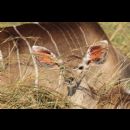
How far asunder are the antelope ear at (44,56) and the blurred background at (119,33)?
10.2 inches

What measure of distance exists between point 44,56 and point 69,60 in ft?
0.48

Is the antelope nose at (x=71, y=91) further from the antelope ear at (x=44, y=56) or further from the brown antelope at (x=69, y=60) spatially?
the antelope ear at (x=44, y=56)

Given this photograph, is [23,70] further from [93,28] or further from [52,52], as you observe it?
[93,28]

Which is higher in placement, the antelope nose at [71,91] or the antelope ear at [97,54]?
the antelope ear at [97,54]

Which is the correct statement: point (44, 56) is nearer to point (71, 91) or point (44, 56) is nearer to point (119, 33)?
point (71, 91)

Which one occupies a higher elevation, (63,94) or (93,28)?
(93,28)

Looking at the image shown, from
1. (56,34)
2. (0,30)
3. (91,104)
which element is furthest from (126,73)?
(0,30)

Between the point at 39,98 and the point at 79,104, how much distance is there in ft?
0.75

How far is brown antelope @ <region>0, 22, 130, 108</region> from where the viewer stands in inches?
115

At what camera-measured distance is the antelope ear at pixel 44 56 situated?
9.62 ft

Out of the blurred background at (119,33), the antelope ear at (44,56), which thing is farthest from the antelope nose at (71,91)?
the blurred background at (119,33)

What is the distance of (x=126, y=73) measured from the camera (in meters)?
2.94

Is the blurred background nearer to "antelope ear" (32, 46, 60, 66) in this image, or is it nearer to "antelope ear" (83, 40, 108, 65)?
"antelope ear" (83, 40, 108, 65)

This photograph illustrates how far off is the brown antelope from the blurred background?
0.03 meters
